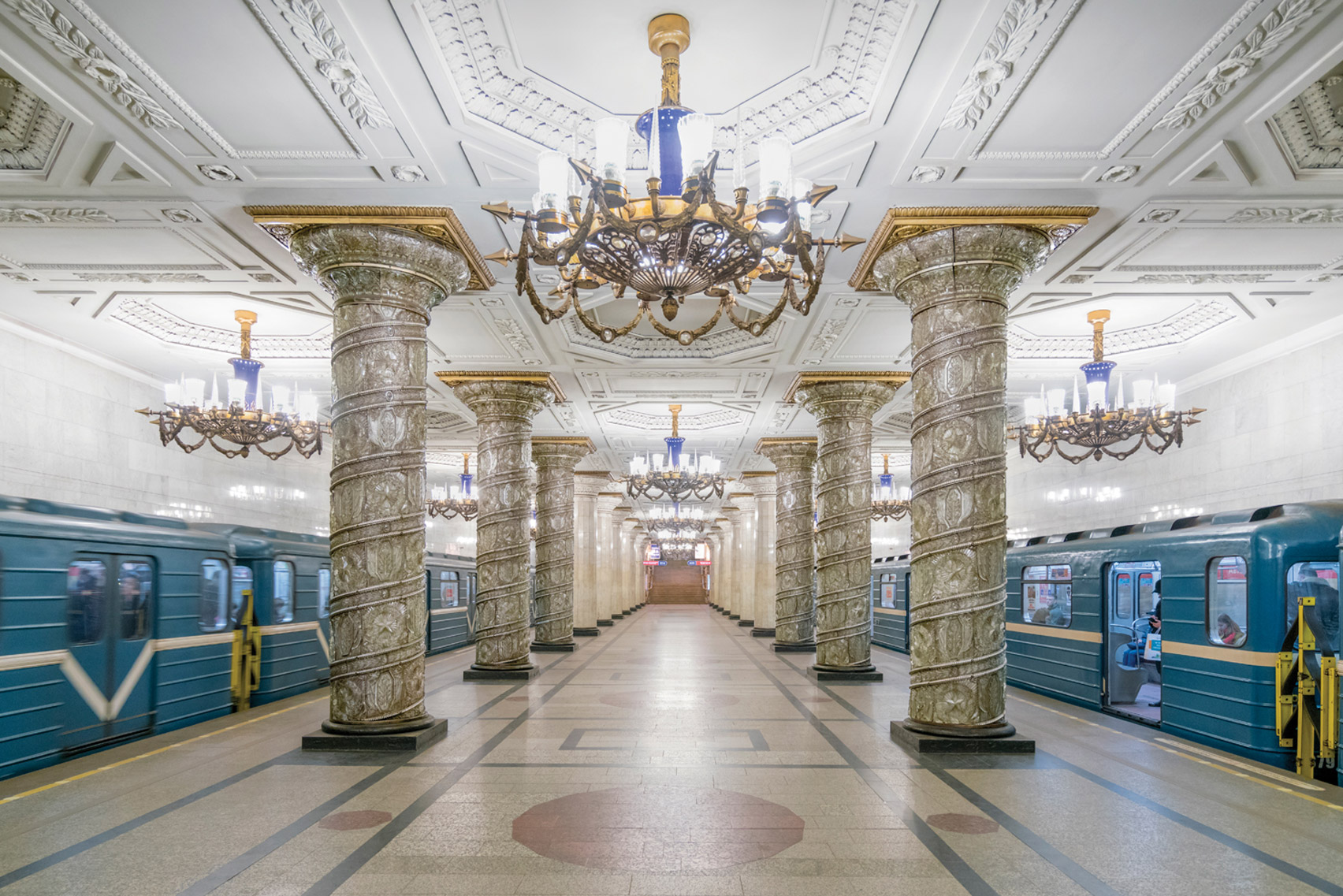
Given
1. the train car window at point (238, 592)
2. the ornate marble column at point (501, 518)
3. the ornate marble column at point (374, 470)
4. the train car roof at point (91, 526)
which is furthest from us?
the ornate marble column at point (501, 518)

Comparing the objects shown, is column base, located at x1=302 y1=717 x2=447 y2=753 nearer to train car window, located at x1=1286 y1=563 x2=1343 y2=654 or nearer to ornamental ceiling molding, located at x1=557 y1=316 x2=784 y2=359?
ornamental ceiling molding, located at x1=557 y1=316 x2=784 y2=359

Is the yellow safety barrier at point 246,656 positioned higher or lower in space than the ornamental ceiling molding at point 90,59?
lower

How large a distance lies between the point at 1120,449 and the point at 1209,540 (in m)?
6.95

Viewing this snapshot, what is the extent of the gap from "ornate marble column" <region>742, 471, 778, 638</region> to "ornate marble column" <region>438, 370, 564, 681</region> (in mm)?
11565

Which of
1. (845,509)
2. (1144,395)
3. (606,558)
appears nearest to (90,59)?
(845,509)

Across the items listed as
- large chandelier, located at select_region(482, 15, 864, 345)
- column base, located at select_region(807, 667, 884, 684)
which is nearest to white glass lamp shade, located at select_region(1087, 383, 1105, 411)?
column base, located at select_region(807, 667, 884, 684)

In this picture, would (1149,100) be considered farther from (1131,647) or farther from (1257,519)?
(1131,647)

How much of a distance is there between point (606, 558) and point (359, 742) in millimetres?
23131

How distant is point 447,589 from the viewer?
1812 cm

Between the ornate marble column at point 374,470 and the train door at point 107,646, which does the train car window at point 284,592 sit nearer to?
the train door at point 107,646

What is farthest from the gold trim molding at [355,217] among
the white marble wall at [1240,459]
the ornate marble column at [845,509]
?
the white marble wall at [1240,459]

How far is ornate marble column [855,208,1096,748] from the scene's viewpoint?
694 centimetres

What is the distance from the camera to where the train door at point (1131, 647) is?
9.38 m

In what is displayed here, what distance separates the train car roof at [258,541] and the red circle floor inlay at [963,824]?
25.1 feet
